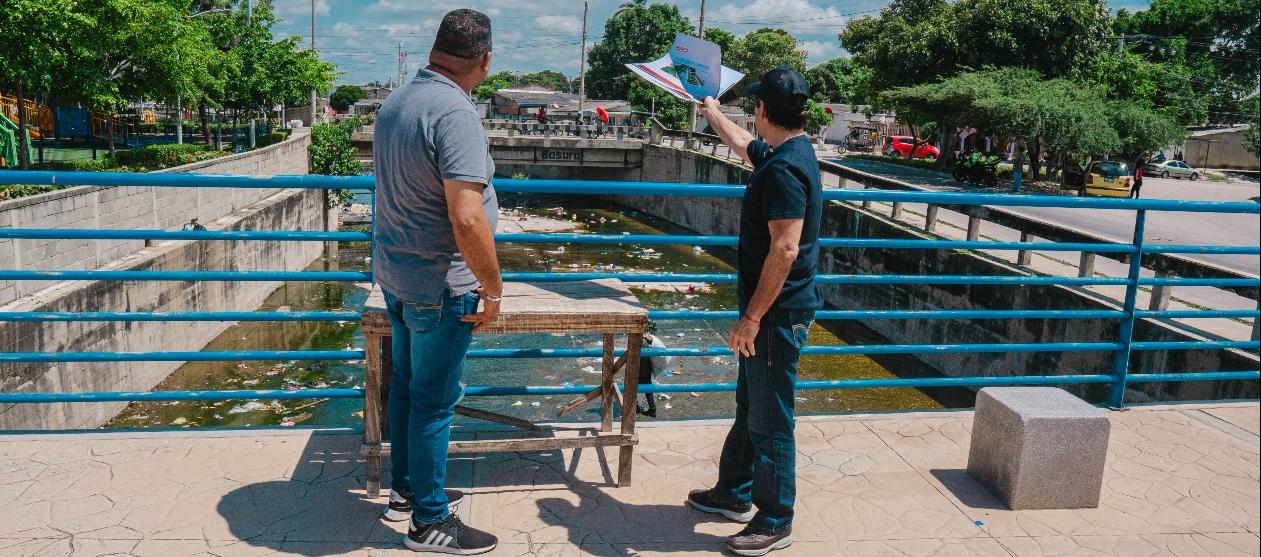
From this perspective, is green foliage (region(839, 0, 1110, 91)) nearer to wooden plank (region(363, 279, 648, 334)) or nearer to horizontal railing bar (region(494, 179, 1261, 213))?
horizontal railing bar (region(494, 179, 1261, 213))

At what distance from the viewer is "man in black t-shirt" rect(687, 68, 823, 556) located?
294 cm

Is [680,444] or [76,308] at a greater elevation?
[680,444]

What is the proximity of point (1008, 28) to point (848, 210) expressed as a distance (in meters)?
13.0

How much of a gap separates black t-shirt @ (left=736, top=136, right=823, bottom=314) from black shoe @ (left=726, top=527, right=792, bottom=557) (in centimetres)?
78

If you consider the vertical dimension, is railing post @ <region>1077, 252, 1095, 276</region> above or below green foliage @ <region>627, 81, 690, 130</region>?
below

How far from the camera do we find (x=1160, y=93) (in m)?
39.9

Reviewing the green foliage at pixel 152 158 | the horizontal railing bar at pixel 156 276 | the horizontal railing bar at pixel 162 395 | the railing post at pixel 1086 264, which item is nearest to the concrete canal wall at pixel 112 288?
the green foliage at pixel 152 158

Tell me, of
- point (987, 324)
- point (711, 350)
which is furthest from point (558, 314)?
point (987, 324)

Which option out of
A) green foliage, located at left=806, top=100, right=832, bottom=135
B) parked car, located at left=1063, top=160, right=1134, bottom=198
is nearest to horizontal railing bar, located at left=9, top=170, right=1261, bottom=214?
parked car, located at left=1063, top=160, right=1134, bottom=198

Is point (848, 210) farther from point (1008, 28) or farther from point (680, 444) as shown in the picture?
point (680, 444)

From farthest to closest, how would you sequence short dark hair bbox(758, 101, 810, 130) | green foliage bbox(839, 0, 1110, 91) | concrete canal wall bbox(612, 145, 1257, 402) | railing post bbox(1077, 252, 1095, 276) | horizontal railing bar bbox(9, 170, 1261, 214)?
green foliage bbox(839, 0, 1110, 91) < railing post bbox(1077, 252, 1095, 276) < concrete canal wall bbox(612, 145, 1257, 402) < horizontal railing bar bbox(9, 170, 1261, 214) < short dark hair bbox(758, 101, 810, 130)

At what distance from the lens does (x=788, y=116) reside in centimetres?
303

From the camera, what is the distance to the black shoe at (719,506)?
11.5ft

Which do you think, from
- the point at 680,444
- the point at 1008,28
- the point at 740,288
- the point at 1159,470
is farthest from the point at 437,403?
the point at 1008,28
